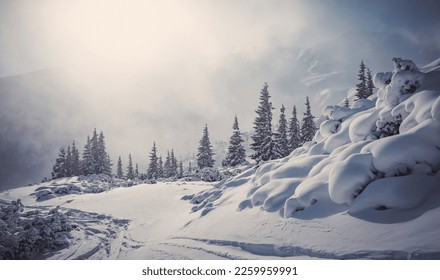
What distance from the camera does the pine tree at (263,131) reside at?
2775cm

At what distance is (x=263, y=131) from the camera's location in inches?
1155

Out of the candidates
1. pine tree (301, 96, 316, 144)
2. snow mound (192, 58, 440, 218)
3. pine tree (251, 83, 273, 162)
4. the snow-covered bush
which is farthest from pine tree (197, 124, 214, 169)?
snow mound (192, 58, 440, 218)

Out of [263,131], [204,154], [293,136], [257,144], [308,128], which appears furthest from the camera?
[293,136]

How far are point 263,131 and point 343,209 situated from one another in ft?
79.8

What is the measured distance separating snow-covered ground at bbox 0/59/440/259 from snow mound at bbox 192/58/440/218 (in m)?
0.02

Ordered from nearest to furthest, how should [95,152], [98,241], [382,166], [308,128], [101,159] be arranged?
[382,166] < [98,241] < [308,128] < [95,152] < [101,159]

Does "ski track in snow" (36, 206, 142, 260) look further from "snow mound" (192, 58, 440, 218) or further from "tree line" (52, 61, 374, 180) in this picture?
"tree line" (52, 61, 374, 180)

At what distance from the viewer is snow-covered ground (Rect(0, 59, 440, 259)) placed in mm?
4520

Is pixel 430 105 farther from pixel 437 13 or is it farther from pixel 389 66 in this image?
pixel 389 66

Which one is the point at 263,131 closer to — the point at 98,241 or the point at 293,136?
the point at 293,136

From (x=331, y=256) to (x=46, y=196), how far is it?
19.7 meters

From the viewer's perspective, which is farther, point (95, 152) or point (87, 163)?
point (95, 152)

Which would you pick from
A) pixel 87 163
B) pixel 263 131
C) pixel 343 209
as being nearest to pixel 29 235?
pixel 343 209

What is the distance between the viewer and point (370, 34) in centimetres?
864
